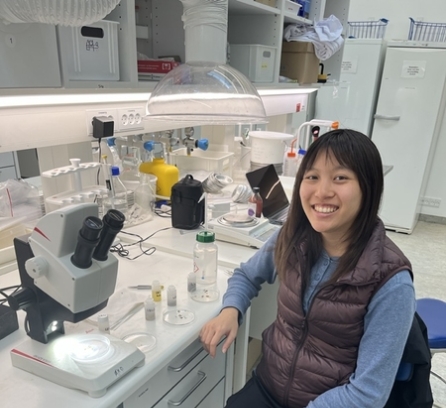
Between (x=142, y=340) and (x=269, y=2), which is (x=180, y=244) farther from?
(x=269, y=2)

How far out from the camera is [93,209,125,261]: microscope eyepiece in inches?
33.0

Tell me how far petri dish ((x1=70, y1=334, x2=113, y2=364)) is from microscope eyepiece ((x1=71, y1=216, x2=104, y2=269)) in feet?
0.69

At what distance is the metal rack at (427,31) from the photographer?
12.9 feet

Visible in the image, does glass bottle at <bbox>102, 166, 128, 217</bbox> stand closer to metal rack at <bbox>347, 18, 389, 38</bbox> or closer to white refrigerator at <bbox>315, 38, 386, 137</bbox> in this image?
white refrigerator at <bbox>315, 38, 386, 137</bbox>

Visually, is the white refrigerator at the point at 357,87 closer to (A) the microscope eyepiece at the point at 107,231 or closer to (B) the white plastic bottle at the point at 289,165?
(B) the white plastic bottle at the point at 289,165

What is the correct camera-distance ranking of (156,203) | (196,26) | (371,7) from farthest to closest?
(371,7)
(156,203)
(196,26)

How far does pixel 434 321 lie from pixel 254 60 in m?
1.48

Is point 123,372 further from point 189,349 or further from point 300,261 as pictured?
point 300,261

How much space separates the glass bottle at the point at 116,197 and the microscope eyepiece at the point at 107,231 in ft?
2.54

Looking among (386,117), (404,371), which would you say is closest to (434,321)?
(404,371)

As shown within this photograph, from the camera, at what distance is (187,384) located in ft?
3.77

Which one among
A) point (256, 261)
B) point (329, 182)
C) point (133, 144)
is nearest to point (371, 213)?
point (329, 182)

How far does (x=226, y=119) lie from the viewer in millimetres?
1293

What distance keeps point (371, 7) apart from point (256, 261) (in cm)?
422
